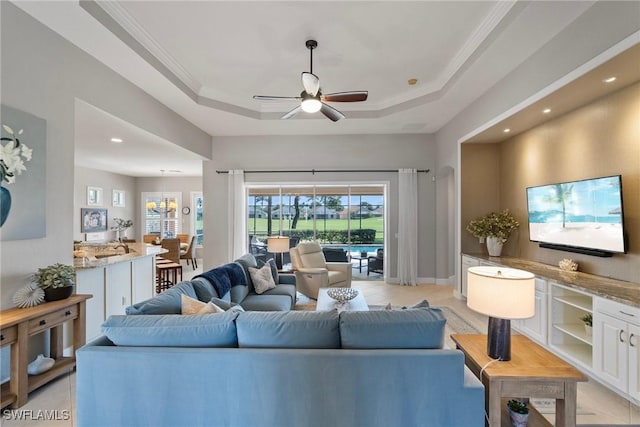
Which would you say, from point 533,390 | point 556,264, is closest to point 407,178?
point 556,264

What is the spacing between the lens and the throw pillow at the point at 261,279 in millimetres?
3711

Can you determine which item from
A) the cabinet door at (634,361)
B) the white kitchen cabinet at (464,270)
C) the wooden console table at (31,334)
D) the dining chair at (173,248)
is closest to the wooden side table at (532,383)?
the cabinet door at (634,361)

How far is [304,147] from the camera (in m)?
6.07

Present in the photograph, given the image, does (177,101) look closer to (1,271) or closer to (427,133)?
(1,271)

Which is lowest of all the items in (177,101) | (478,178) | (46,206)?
(46,206)

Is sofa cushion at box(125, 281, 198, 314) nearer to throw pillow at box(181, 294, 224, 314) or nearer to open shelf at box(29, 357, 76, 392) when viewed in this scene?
throw pillow at box(181, 294, 224, 314)

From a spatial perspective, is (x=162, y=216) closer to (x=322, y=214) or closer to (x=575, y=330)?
(x=322, y=214)

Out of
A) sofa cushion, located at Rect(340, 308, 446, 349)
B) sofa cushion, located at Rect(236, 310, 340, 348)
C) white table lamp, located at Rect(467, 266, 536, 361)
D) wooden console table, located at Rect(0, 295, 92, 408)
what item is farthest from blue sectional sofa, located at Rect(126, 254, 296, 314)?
white table lamp, located at Rect(467, 266, 536, 361)

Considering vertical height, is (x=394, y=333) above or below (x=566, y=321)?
above

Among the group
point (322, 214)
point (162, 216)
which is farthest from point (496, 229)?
point (162, 216)

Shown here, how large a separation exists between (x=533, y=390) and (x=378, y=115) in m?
4.44

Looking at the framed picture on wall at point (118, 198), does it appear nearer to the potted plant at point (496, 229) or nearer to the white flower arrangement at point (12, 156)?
the white flower arrangement at point (12, 156)

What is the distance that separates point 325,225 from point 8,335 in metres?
4.99

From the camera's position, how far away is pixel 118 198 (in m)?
8.85
